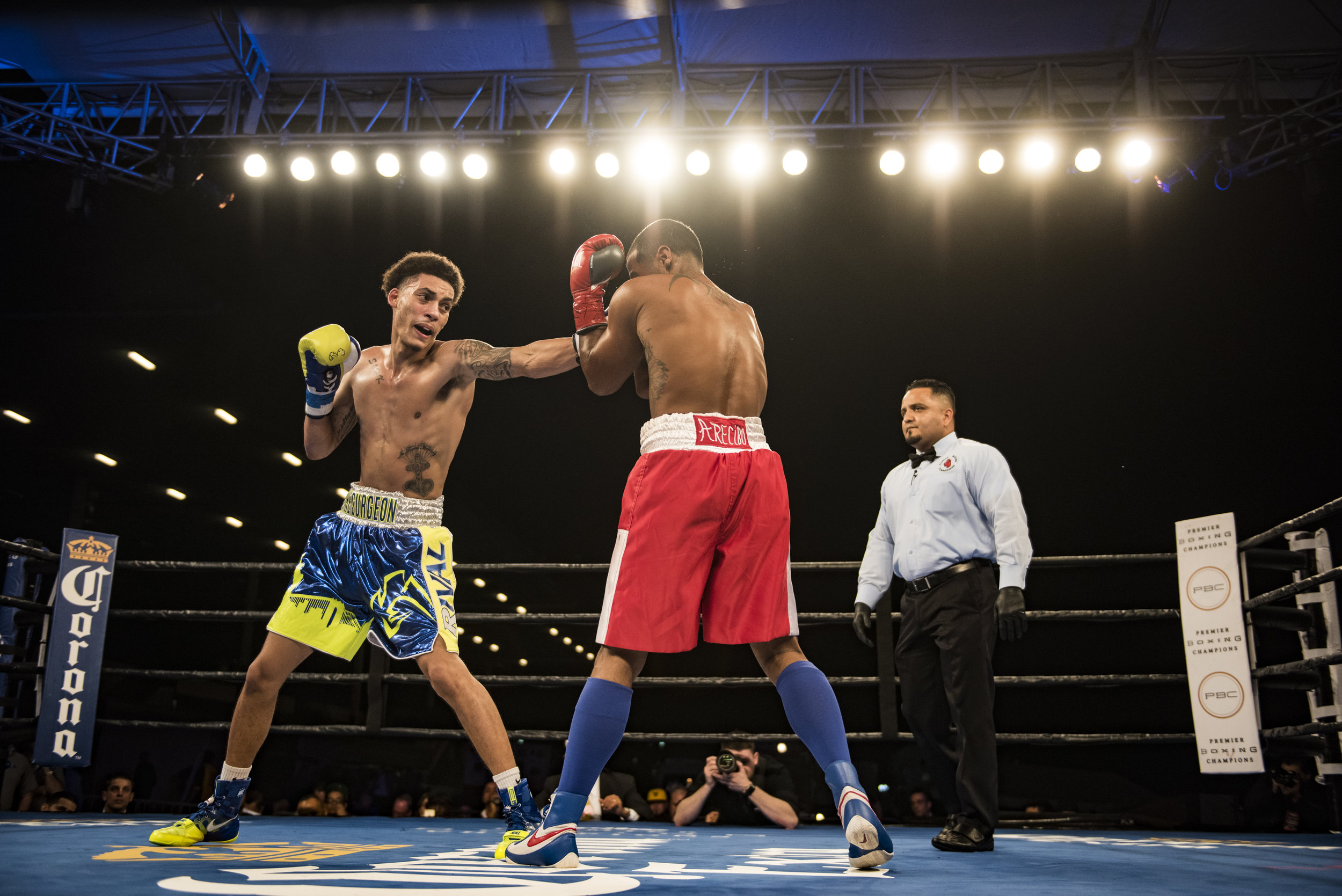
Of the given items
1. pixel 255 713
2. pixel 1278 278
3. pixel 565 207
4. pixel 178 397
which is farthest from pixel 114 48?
pixel 1278 278

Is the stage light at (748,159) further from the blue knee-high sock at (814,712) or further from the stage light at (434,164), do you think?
the blue knee-high sock at (814,712)

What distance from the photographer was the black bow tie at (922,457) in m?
2.58

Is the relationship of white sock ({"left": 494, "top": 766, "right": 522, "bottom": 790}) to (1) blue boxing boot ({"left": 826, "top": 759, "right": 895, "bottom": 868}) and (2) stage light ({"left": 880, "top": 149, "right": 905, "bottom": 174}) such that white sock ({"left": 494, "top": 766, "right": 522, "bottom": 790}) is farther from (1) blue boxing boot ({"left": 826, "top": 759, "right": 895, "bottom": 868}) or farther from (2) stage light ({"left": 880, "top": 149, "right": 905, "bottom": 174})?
(2) stage light ({"left": 880, "top": 149, "right": 905, "bottom": 174})

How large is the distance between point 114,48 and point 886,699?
16.3ft

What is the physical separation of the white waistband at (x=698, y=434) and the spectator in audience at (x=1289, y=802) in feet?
10.3

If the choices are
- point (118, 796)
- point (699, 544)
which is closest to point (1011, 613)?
point (699, 544)

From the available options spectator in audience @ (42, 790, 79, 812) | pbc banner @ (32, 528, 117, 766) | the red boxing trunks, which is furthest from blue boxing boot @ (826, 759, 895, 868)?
spectator in audience @ (42, 790, 79, 812)

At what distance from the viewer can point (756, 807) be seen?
3.34 m

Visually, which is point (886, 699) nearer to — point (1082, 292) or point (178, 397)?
point (1082, 292)

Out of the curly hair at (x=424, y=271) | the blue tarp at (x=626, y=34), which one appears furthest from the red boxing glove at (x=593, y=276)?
the blue tarp at (x=626, y=34)

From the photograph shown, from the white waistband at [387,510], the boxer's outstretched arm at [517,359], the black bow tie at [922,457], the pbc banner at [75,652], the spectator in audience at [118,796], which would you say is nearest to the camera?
the boxer's outstretched arm at [517,359]

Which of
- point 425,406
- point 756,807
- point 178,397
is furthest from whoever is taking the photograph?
point 178,397

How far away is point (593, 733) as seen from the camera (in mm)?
1601

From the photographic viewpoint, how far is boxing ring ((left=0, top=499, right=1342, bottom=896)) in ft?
4.48
